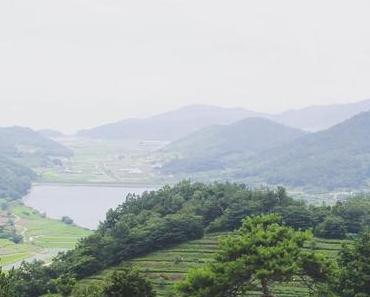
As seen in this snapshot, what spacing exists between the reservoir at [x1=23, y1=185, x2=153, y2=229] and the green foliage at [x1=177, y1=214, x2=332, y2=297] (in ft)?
213

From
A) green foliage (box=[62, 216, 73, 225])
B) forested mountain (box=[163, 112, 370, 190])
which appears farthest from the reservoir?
forested mountain (box=[163, 112, 370, 190])

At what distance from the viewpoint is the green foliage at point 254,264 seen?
15.4 meters

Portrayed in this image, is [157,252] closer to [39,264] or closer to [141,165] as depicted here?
[39,264]

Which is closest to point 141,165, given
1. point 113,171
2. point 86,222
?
point 113,171

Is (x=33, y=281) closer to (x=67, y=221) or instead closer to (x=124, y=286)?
(x=124, y=286)

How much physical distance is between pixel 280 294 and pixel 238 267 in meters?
11.2

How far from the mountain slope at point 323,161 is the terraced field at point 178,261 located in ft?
285

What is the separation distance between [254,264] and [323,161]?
122453 millimetres

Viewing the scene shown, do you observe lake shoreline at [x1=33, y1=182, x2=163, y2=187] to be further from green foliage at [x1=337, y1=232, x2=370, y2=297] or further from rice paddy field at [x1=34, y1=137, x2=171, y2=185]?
green foliage at [x1=337, y1=232, x2=370, y2=297]

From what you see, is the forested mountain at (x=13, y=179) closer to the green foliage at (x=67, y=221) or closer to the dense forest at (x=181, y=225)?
the green foliage at (x=67, y=221)

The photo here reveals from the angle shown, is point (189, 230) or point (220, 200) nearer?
point (189, 230)

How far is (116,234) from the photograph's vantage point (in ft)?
120

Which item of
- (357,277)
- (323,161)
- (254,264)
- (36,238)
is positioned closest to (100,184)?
(323,161)

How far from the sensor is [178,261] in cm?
3200
